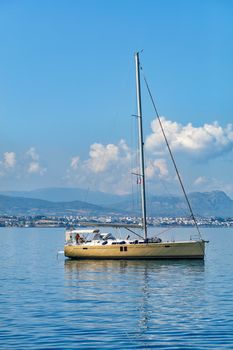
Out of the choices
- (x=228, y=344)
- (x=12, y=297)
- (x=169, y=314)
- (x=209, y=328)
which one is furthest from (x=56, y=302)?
(x=228, y=344)

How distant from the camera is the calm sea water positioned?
26.0m

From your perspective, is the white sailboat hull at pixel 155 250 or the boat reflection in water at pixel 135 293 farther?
the white sailboat hull at pixel 155 250

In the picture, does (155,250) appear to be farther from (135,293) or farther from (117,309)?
(117,309)

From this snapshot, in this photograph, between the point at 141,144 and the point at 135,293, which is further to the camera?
the point at 141,144

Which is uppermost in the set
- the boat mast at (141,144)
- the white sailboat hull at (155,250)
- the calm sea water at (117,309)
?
the boat mast at (141,144)

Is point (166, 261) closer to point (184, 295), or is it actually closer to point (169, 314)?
point (184, 295)

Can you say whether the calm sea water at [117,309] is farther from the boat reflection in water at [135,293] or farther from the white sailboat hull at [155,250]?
the white sailboat hull at [155,250]

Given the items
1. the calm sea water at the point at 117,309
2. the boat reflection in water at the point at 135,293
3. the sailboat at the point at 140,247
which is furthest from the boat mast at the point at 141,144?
the calm sea water at the point at 117,309

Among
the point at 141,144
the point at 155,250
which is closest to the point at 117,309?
the point at 155,250

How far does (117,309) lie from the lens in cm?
3359

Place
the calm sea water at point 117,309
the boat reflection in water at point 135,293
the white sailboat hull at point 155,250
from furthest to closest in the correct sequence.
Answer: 1. the white sailboat hull at point 155,250
2. the boat reflection in water at point 135,293
3. the calm sea water at point 117,309

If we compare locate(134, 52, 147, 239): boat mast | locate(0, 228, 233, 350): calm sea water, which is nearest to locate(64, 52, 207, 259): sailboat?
locate(134, 52, 147, 239): boat mast

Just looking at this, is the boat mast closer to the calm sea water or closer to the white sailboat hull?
the white sailboat hull

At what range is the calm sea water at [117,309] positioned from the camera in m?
26.0
